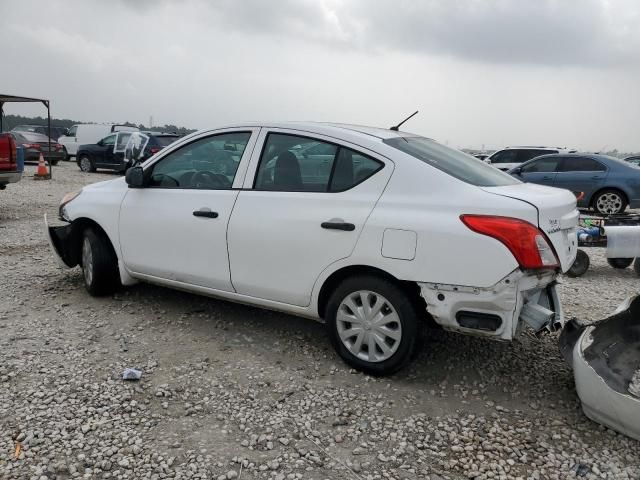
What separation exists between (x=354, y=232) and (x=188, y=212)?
147 cm

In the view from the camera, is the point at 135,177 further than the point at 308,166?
Yes

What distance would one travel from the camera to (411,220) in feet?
10.6

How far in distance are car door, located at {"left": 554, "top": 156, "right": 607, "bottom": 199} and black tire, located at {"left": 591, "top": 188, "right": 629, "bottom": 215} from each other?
17 centimetres

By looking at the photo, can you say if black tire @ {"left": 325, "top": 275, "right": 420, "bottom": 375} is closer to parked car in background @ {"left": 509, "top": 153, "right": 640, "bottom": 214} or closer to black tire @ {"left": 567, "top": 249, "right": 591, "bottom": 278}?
black tire @ {"left": 567, "top": 249, "right": 591, "bottom": 278}

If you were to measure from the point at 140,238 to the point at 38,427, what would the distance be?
74.4 inches

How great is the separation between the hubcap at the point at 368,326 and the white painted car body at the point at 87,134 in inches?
958

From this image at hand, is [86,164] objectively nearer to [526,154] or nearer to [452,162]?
[526,154]

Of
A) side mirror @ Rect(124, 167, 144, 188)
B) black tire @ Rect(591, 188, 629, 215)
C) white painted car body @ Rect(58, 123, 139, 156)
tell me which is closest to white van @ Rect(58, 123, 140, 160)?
white painted car body @ Rect(58, 123, 139, 156)

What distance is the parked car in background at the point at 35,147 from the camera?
21125 millimetres

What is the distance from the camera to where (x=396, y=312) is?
3342 mm

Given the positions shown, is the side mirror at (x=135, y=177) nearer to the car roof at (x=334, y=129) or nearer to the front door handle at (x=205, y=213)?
the front door handle at (x=205, y=213)

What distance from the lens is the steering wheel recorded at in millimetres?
4105

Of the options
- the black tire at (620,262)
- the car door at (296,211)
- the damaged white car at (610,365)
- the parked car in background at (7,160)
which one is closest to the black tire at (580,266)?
the black tire at (620,262)

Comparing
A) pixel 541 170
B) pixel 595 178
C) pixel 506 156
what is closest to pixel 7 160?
pixel 541 170
